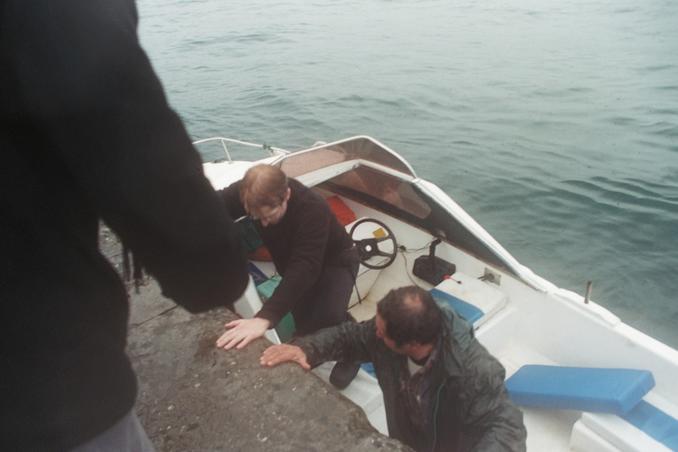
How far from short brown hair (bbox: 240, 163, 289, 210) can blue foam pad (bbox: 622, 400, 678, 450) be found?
2.68m

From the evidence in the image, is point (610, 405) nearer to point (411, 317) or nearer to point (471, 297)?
point (471, 297)

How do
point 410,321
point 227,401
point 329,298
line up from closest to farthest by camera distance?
point 227,401 → point 410,321 → point 329,298

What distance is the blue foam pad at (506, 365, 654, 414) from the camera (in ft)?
10.8

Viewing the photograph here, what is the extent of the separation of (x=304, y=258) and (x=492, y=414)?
1.42 meters

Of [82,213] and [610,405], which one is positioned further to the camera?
[610,405]

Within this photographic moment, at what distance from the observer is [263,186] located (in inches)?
121

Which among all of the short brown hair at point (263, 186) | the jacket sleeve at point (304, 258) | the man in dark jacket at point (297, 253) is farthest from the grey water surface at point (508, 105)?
the jacket sleeve at point (304, 258)

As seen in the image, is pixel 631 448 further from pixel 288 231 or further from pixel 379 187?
pixel 379 187

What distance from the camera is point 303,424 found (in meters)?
2.06

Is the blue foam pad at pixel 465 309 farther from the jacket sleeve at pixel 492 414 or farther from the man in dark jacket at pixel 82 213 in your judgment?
the man in dark jacket at pixel 82 213

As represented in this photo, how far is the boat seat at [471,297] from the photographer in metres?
4.29

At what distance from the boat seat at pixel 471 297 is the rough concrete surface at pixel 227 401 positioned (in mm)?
2180

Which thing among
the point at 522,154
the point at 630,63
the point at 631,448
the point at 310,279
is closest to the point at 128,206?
the point at 310,279

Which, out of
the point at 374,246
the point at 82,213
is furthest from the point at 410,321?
the point at 374,246
